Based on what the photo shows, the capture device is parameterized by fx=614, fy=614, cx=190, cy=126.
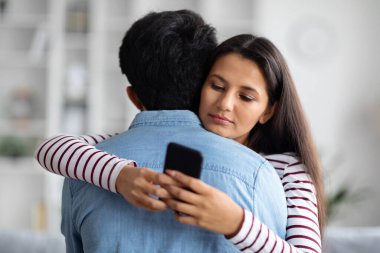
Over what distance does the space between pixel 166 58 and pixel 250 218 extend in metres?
0.34

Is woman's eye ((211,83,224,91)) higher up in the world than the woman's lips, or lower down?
higher up

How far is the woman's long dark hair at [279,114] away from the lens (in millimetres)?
1264

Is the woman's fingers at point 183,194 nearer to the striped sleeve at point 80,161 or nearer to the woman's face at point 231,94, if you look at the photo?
Answer: the striped sleeve at point 80,161

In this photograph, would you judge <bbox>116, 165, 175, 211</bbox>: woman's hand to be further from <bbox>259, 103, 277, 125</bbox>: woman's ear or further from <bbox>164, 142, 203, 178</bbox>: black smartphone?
<bbox>259, 103, 277, 125</bbox>: woman's ear

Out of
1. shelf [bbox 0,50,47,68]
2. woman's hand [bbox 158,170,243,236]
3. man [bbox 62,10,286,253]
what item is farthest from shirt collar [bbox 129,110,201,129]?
shelf [bbox 0,50,47,68]

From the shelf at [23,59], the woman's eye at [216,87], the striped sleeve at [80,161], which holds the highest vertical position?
the shelf at [23,59]

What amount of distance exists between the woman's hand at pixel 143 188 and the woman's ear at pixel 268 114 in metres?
0.47

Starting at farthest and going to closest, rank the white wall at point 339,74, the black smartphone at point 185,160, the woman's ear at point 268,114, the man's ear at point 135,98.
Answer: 1. the white wall at point 339,74
2. the woman's ear at point 268,114
3. the man's ear at point 135,98
4. the black smartphone at point 185,160

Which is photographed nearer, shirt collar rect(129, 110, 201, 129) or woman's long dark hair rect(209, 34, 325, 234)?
shirt collar rect(129, 110, 201, 129)

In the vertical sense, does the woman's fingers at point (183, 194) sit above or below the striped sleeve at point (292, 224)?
above

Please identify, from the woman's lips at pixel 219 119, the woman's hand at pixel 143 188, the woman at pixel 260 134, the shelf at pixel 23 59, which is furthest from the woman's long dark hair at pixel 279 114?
the shelf at pixel 23 59

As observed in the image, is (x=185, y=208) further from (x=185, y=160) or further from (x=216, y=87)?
(x=216, y=87)

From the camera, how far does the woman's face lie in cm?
123

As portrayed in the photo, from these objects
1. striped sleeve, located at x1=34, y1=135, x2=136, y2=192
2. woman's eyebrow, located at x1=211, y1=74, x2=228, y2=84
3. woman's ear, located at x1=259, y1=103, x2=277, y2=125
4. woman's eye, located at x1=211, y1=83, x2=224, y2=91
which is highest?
woman's eyebrow, located at x1=211, y1=74, x2=228, y2=84
